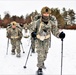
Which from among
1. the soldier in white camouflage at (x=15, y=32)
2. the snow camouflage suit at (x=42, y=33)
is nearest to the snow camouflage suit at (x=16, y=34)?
the soldier in white camouflage at (x=15, y=32)

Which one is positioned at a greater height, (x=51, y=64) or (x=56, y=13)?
(x=56, y=13)

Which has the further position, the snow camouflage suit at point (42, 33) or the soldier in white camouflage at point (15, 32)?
the soldier in white camouflage at point (15, 32)

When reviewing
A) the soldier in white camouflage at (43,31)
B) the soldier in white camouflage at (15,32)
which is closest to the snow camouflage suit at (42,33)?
the soldier in white camouflage at (43,31)

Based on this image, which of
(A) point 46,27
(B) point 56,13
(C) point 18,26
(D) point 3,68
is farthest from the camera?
(B) point 56,13

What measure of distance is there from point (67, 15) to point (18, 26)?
3662 inches

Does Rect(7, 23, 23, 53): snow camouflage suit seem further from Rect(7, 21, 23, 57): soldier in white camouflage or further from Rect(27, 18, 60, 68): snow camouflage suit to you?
Rect(27, 18, 60, 68): snow camouflage suit

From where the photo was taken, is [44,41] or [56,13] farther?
[56,13]

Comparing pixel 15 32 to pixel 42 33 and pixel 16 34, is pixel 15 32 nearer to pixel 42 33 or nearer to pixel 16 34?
pixel 16 34

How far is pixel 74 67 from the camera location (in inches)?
439

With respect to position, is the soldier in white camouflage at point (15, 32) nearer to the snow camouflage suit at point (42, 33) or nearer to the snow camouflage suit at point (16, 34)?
the snow camouflage suit at point (16, 34)

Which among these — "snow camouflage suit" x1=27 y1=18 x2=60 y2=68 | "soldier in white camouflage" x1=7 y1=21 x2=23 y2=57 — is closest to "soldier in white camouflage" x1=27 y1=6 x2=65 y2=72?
"snow camouflage suit" x1=27 y1=18 x2=60 y2=68

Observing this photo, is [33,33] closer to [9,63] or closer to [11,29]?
[9,63]

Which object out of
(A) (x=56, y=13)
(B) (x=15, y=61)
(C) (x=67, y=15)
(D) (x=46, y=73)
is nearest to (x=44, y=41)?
(D) (x=46, y=73)

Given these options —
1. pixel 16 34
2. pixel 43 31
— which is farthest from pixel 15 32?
pixel 43 31
